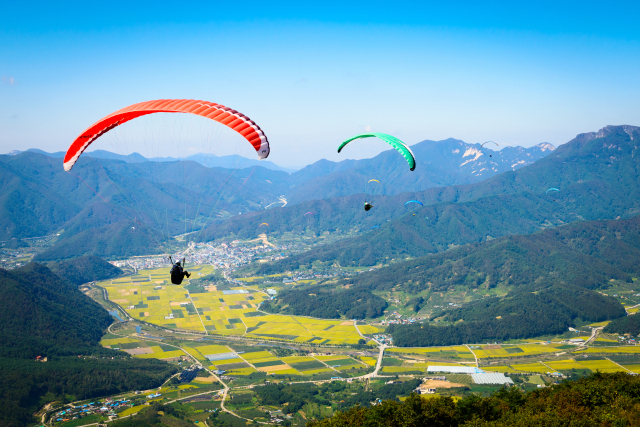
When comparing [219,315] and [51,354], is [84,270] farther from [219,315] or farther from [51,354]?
[51,354]

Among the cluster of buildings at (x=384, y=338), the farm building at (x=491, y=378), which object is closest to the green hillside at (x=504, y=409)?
the farm building at (x=491, y=378)

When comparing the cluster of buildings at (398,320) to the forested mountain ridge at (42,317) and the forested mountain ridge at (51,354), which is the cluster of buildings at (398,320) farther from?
the forested mountain ridge at (42,317)

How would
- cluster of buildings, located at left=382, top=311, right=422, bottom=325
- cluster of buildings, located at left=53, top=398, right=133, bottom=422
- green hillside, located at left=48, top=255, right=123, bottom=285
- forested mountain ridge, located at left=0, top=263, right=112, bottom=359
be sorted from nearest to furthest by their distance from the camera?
cluster of buildings, located at left=53, top=398, right=133, bottom=422
forested mountain ridge, located at left=0, top=263, right=112, bottom=359
cluster of buildings, located at left=382, top=311, right=422, bottom=325
green hillside, located at left=48, top=255, right=123, bottom=285

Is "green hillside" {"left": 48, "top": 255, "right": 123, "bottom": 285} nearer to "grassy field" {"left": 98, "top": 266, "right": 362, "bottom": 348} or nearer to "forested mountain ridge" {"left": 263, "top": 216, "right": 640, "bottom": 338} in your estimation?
"grassy field" {"left": 98, "top": 266, "right": 362, "bottom": 348}

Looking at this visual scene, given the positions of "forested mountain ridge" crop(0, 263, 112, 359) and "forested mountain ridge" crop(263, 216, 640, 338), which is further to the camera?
"forested mountain ridge" crop(263, 216, 640, 338)

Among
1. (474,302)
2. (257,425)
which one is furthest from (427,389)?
(474,302)

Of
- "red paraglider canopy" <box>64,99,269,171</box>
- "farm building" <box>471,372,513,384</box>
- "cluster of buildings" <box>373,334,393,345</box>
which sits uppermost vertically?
"red paraglider canopy" <box>64,99,269,171</box>

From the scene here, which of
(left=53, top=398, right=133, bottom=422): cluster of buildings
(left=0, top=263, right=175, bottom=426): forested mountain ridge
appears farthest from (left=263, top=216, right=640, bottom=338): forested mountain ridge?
(left=53, top=398, right=133, bottom=422): cluster of buildings
